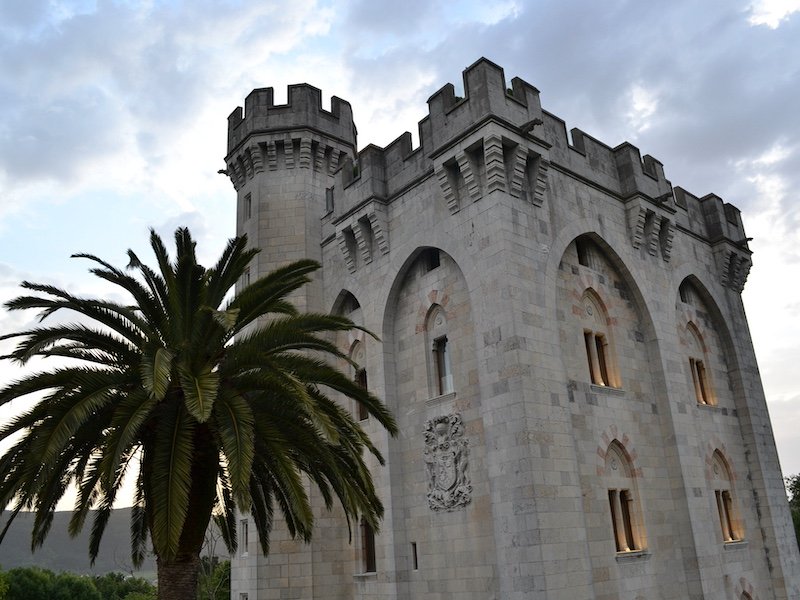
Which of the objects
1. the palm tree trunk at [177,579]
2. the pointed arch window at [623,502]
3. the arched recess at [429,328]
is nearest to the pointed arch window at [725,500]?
the pointed arch window at [623,502]

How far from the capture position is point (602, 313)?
18.3m

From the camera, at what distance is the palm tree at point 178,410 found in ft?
33.3

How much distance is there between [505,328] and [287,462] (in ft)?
20.4

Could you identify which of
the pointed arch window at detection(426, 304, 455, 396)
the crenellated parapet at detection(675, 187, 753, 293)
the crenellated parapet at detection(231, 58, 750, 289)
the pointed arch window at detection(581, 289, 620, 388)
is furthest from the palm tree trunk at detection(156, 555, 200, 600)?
the crenellated parapet at detection(675, 187, 753, 293)

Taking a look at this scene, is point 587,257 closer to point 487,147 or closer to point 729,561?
point 487,147

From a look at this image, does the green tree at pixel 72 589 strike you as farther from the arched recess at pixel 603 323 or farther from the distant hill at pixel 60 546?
the distant hill at pixel 60 546

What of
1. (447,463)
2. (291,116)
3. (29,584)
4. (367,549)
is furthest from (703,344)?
(29,584)

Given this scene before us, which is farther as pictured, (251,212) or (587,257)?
(251,212)

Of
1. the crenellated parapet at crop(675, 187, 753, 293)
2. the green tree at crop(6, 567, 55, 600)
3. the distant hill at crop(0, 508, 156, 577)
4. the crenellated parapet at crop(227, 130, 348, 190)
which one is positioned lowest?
the green tree at crop(6, 567, 55, 600)

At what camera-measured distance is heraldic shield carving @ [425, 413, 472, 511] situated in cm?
1586

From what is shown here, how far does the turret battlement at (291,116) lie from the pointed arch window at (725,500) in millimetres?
15621

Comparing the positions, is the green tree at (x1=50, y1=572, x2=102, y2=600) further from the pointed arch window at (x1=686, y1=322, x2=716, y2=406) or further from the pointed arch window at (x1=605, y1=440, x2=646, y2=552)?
the pointed arch window at (x1=686, y1=322, x2=716, y2=406)

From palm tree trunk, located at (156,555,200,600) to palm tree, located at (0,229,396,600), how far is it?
0.02 metres

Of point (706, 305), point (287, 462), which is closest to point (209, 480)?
point (287, 462)
